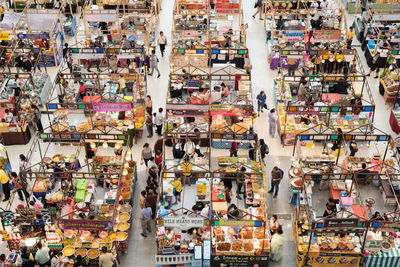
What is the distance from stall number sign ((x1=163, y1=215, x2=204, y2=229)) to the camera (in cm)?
1766

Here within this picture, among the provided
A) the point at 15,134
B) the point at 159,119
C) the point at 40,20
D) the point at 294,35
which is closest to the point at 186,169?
the point at 159,119

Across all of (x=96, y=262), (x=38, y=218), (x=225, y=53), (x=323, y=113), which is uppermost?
(x=225, y=53)

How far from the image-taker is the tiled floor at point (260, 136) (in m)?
19.9

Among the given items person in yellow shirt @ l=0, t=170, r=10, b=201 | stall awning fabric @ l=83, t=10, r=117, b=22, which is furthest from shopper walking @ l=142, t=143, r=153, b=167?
stall awning fabric @ l=83, t=10, r=117, b=22

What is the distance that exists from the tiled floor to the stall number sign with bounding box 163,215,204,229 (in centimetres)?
243

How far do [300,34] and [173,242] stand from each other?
16944 millimetres

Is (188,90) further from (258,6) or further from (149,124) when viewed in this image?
(258,6)

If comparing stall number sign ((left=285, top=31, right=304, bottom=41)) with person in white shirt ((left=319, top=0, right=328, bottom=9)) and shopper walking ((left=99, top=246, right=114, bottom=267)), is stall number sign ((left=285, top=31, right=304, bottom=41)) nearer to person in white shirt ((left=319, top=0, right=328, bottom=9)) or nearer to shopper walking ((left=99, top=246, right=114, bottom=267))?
person in white shirt ((left=319, top=0, right=328, bottom=9))

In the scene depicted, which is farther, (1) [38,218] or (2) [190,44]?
(2) [190,44]

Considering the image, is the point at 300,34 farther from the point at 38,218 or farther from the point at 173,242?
the point at 38,218

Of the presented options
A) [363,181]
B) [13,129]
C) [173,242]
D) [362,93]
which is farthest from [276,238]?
[13,129]

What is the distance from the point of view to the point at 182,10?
3438 cm

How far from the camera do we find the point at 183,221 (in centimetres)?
1772

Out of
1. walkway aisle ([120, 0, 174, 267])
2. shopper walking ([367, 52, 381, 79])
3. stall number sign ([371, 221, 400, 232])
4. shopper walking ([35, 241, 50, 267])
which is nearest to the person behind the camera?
stall number sign ([371, 221, 400, 232])
